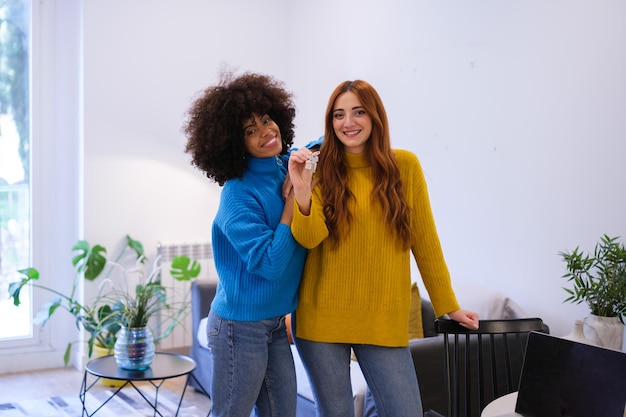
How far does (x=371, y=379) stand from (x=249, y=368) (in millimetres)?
338

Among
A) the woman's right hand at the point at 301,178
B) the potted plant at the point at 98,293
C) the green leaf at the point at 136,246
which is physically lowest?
the potted plant at the point at 98,293

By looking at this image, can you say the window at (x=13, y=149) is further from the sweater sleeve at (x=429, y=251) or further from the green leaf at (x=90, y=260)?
the sweater sleeve at (x=429, y=251)

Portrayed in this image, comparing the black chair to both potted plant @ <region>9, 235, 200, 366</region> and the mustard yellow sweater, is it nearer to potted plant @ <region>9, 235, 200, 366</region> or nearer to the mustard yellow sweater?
the mustard yellow sweater

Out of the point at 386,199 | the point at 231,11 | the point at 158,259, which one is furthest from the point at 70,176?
the point at 386,199

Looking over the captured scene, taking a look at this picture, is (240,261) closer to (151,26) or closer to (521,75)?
(521,75)

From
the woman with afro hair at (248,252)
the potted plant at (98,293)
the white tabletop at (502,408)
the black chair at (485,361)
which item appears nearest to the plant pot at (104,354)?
the potted plant at (98,293)

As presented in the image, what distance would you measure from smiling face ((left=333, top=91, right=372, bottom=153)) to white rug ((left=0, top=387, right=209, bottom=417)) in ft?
6.81

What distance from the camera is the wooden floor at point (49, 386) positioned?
3.91 m

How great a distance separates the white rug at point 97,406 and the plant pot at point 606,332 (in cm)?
193

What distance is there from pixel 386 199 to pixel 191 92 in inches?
117

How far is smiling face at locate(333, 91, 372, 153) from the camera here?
6.78 feet

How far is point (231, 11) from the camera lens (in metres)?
4.86

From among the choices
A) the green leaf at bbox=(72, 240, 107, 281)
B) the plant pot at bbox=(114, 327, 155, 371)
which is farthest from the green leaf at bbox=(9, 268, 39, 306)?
the plant pot at bbox=(114, 327, 155, 371)

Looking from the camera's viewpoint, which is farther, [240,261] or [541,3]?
[541,3]
